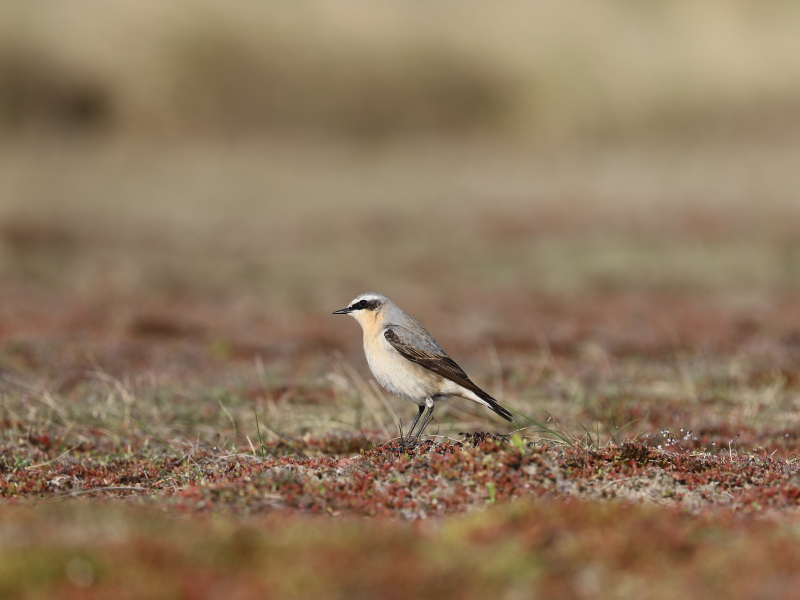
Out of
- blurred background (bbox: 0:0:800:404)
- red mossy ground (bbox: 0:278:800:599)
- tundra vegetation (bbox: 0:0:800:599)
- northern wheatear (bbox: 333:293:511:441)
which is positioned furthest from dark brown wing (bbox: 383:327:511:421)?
blurred background (bbox: 0:0:800:404)

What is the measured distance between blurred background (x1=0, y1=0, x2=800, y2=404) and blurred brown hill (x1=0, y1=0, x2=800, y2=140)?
206 millimetres

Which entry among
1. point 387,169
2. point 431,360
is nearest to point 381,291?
point 431,360

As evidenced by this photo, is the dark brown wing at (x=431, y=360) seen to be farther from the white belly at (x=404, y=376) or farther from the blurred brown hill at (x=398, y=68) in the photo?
the blurred brown hill at (x=398, y=68)

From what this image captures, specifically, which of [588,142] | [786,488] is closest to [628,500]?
[786,488]

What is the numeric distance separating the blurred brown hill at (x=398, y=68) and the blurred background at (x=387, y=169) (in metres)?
0.21

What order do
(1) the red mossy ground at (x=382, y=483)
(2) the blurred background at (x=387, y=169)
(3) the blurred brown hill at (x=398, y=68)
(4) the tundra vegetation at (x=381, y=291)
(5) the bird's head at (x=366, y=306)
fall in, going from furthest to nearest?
(3) the blurred brown hill at (x=398, y=68) < (2) the blurred background at (x=387, y=169) < (5) the bird's head at (x=366, y=306) < (4) the tundra vegetation at (x=381, y=291) < (1) the red mossy ground at (x=382, y=483)

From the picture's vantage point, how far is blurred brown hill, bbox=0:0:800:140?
6319cm

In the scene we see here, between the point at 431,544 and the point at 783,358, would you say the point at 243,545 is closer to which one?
the point at 431,544

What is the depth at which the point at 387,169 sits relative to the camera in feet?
194

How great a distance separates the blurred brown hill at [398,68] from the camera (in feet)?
207

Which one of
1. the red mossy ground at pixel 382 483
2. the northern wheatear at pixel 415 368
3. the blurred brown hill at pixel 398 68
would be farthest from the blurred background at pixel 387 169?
the northern wheatear at pixel 415 368

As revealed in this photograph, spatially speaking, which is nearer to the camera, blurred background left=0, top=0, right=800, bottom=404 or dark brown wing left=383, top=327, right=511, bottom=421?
dark brown wing left=383, top=327, right=511, bottom=421

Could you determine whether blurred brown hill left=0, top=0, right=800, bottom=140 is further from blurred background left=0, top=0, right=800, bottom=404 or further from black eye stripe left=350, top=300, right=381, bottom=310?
black eye stripe left=350, top=300, right=381, bottom=310

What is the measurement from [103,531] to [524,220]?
3349 cm
